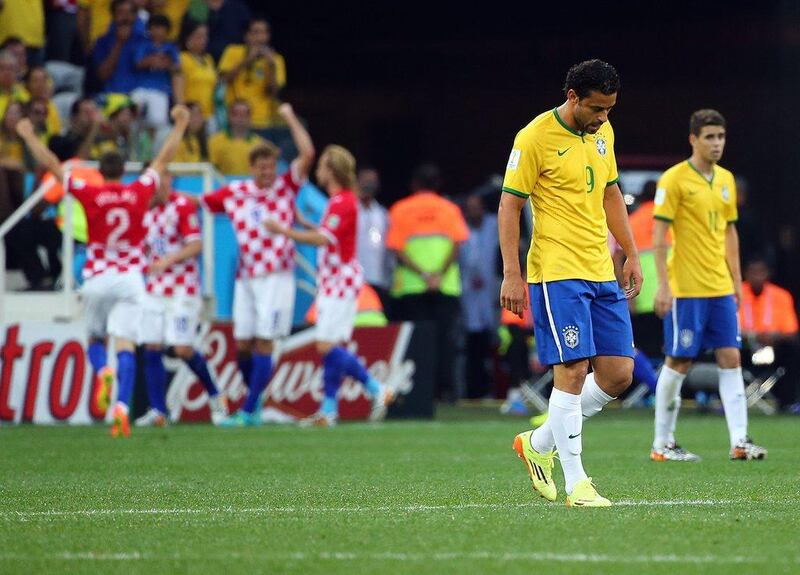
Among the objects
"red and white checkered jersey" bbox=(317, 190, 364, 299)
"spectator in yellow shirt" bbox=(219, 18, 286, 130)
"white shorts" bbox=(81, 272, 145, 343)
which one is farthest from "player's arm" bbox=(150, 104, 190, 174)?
"spectator in yellow shirt" bbox=(219, 18, 286, 130)

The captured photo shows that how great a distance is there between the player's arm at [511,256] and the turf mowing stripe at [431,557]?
1.75 metres

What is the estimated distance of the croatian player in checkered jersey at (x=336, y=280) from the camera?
14.7m

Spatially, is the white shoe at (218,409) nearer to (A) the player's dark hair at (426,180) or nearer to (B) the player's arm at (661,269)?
(A) the player's dark hair at (426,180)

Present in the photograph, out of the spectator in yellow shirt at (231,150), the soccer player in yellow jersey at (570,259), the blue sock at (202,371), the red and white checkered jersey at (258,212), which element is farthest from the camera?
the spectator in yellow shirt at (231,150)

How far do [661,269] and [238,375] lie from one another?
615 cm

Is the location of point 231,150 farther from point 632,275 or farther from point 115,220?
point 632,275

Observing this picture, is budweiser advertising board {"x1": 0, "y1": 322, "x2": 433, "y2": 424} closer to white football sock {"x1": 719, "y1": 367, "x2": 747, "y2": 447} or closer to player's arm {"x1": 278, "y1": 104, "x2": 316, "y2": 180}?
player's arm {"x1": 278, "y1": 104, "x2": 316, "y2": 180}

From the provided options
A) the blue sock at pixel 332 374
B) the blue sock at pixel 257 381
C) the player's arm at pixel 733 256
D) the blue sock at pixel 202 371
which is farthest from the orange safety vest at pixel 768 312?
the player's arm at pixel 733 256

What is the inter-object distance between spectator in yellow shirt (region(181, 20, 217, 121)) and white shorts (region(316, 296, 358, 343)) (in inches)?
171

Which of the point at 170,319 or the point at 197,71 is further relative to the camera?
the point at 197,71

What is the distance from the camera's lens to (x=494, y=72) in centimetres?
2323

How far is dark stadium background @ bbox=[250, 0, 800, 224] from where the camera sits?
71.6 ft

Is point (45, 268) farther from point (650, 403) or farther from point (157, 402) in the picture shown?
point (650, 403)

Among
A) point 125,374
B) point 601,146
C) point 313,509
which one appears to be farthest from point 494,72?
point 313,509
